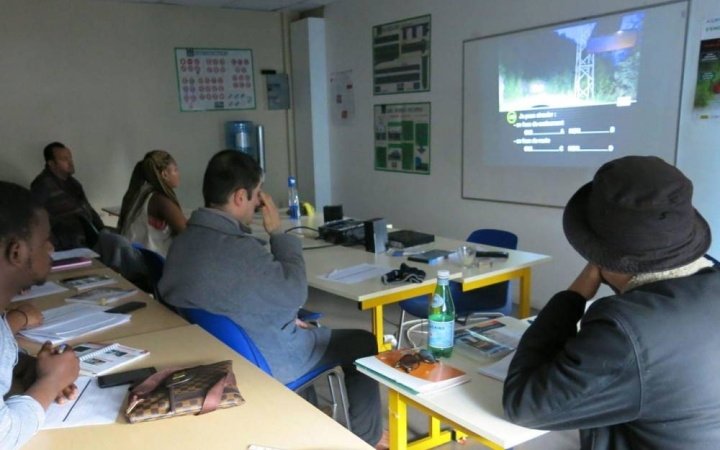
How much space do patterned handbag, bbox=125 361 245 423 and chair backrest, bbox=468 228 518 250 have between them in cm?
212

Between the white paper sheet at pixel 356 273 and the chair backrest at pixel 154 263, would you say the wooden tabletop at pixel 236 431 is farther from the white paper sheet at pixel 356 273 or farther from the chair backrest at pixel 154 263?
the chair backrest at pixel 154 263

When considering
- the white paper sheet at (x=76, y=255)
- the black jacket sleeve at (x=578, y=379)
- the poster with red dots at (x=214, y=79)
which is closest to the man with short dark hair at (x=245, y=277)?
the black jacket sleeve at (x=578, y=379)

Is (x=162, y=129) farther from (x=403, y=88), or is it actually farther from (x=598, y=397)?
(x=598, y=397)

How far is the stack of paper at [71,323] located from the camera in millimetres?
1813

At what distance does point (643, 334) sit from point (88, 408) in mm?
1199

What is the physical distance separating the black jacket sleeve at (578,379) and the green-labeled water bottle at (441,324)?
375mm

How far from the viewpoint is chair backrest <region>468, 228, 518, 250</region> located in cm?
315

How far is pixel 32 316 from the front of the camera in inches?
74.8

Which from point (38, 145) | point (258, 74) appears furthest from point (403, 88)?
point (38, 145)

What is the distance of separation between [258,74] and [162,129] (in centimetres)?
120

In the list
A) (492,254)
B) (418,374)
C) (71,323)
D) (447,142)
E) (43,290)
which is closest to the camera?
(418,374)

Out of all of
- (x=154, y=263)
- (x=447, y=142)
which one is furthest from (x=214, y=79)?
(x=154, y=263)

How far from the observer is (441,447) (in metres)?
2.49

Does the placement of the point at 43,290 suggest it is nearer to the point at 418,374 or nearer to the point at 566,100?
the point at 418,374
